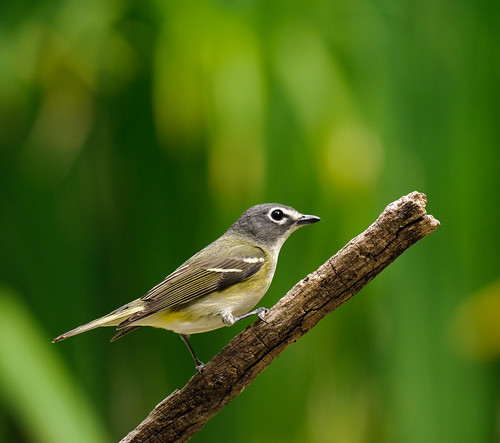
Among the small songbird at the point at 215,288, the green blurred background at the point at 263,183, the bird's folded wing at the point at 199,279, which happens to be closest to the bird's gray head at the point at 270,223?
the small songbird at the point at 215,288

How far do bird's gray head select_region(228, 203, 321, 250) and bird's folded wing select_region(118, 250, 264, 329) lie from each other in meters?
0.12

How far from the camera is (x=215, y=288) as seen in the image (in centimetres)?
213

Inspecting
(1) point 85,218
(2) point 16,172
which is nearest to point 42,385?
(1) point 85,218

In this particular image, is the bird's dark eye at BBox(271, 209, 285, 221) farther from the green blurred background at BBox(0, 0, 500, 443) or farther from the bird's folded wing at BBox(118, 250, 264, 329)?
the green blurred background at BBox(0, 0, 500, 443)

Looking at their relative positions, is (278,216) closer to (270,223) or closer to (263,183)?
(270,223)

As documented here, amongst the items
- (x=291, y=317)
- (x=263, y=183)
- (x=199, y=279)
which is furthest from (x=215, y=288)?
(x=263, y=183)

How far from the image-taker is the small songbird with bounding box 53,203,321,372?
6.73 ft

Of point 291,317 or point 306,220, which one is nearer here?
Answer: point 291,317

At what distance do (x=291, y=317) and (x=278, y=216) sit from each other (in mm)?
491

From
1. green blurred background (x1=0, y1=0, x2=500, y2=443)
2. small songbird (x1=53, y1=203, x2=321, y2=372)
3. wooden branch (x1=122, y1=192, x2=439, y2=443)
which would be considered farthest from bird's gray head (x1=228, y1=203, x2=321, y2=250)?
green blurred background (x1=0, y1=0, x2=500, y2=443)

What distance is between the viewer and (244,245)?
7.80 ft

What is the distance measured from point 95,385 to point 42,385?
1.69 feet

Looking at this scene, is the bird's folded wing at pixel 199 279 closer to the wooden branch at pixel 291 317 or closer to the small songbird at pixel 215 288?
the small songbird at pixel 215 288

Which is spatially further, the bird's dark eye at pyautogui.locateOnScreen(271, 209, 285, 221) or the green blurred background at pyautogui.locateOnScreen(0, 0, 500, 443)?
the green blurred background at pyautogui.locateOnScreen(0, 0, 500, 443)
